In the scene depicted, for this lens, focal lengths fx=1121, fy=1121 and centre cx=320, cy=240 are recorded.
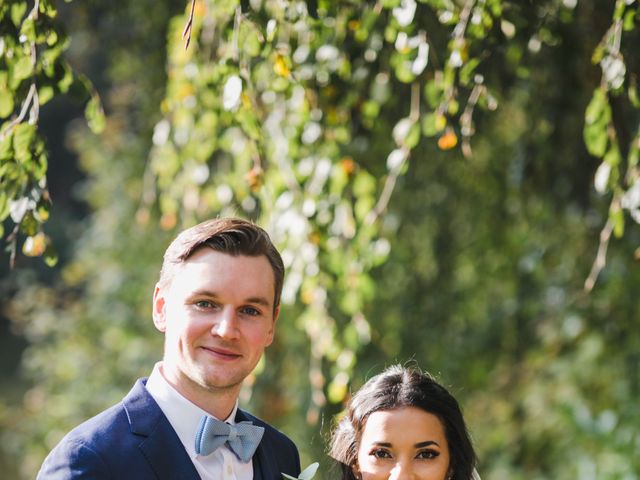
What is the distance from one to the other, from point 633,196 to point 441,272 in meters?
3.42

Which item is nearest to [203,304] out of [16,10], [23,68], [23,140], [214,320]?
[214,320]

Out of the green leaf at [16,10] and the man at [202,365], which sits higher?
the green leaf at [16,10]

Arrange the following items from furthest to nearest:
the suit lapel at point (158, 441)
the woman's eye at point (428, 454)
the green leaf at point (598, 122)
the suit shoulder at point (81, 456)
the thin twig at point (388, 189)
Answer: the thin twig at point (388, 189), the green leaf at point (598, 122), the woman's eye at point (428, 454), the suit lapel at point (158, 441), the suit shoulder at point (81, 456)

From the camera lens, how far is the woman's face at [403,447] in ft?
8.08

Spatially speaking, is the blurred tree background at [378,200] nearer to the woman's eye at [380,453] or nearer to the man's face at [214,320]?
the woman's eye at [380,453]

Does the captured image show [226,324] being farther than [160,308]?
No

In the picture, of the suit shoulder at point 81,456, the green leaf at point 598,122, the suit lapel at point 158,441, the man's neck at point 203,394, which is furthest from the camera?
the green leaf at point 598,122

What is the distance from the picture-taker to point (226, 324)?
2213 millimetres

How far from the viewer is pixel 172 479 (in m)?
2.18

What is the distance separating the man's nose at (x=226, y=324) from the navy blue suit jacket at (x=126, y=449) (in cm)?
22

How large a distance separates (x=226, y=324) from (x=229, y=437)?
245mm

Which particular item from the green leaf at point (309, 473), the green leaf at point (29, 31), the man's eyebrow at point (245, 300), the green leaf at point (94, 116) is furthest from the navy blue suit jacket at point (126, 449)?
the green leaf at point (29, 31)

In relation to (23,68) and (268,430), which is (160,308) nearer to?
(268,430)

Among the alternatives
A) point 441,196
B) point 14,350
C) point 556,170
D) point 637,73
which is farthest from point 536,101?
point 14,350
